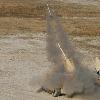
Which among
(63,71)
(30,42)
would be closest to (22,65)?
(63,71)

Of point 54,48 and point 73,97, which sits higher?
point 54,48

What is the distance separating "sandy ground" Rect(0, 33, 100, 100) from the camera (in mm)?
18861

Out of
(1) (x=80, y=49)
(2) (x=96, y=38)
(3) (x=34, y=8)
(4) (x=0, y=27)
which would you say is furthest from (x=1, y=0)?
(1) (x=80, y=49)

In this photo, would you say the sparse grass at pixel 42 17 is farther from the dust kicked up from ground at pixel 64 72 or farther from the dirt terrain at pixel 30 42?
the dust kicked up from ground at pixel 64 72

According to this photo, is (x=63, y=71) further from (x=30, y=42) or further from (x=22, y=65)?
(x=30, y=42)

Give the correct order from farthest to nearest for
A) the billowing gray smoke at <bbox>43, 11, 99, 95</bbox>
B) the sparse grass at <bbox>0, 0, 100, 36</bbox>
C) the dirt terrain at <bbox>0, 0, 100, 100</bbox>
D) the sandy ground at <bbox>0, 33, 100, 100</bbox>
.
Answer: the sparse grass at <bbox>0, 0, 100, 36</bbox> < the dirt terrain at <bbox>0, 0, 100, 100</bbox> < the sandy ground at <bbox>0, 33, 100, 100</bbox> < the billowing gray smoke at <bbox>43, 11, 99, 95</bbox>

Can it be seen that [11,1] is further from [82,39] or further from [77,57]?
[77,57]

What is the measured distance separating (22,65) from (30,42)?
682 cm

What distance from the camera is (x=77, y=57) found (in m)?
18.2

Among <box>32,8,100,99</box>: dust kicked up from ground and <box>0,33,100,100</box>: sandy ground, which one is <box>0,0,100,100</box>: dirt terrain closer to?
<box>0,33,100,100</box>: sandy ground

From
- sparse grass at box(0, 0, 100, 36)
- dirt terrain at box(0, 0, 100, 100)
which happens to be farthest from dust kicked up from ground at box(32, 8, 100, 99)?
sparse grass at box(0, 0, 100, 36)

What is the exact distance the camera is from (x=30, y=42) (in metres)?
30.9

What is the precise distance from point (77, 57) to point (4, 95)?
3.34m

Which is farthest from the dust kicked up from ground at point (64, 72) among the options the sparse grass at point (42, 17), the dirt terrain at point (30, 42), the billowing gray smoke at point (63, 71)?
the sparse grass at point (42, 17)
